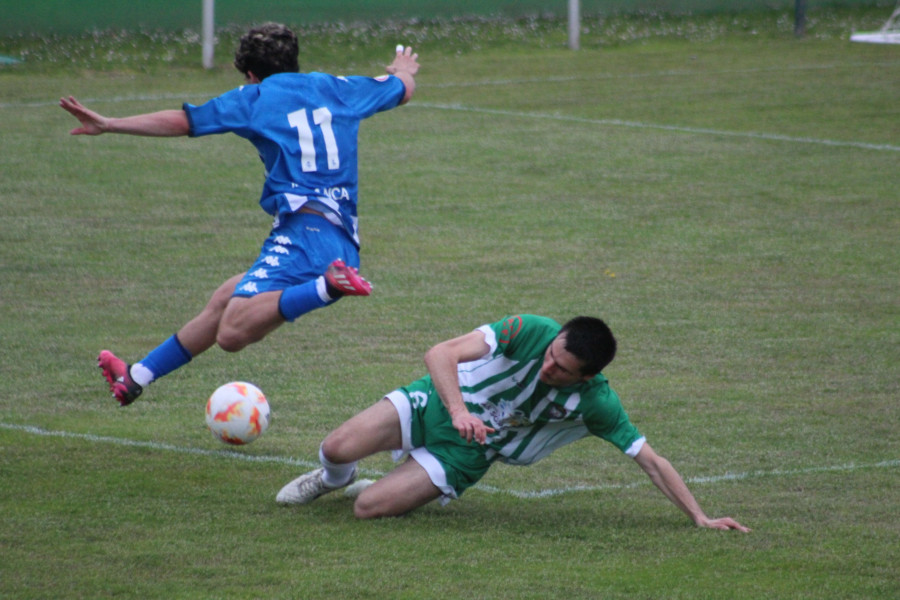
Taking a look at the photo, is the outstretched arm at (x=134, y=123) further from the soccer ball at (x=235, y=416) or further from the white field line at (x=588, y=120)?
the white field line at (x=588, y=120)

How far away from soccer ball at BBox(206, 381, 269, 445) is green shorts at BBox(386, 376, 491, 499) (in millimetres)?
745

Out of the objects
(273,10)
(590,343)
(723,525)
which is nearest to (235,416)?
(590,343)

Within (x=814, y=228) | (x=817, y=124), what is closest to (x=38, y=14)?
(x=817, y=124)

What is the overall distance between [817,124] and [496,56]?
774 cm

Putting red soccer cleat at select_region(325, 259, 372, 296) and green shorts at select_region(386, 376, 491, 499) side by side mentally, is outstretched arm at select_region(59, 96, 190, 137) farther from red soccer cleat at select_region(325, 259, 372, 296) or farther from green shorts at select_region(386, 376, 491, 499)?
green shorts at select_region(386, 376, 491, 499)

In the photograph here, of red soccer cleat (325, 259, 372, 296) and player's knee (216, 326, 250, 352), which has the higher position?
red soccer cleat (325, 259, 372, 296)

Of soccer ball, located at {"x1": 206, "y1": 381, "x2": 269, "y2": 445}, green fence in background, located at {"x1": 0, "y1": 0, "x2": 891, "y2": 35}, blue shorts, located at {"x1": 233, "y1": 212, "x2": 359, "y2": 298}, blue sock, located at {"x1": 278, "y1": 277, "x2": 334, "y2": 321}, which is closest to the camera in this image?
blue sock, located at {"x1": 278, "y1": 277, "x2": 334, "y2": 321}

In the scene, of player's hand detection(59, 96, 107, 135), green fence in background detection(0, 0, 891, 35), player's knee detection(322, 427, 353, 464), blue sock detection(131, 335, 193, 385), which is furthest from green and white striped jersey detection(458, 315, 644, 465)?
green fence in background detection(0, 0, 891, 35)

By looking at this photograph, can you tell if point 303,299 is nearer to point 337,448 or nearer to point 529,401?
point 337,448

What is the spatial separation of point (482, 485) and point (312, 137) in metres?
1.84

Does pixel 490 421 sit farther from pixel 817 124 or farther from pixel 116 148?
pixel 817 124

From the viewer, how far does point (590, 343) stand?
196 inches

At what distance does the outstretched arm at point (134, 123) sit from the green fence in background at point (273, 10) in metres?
17.8

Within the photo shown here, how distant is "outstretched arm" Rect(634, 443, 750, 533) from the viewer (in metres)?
5.22
